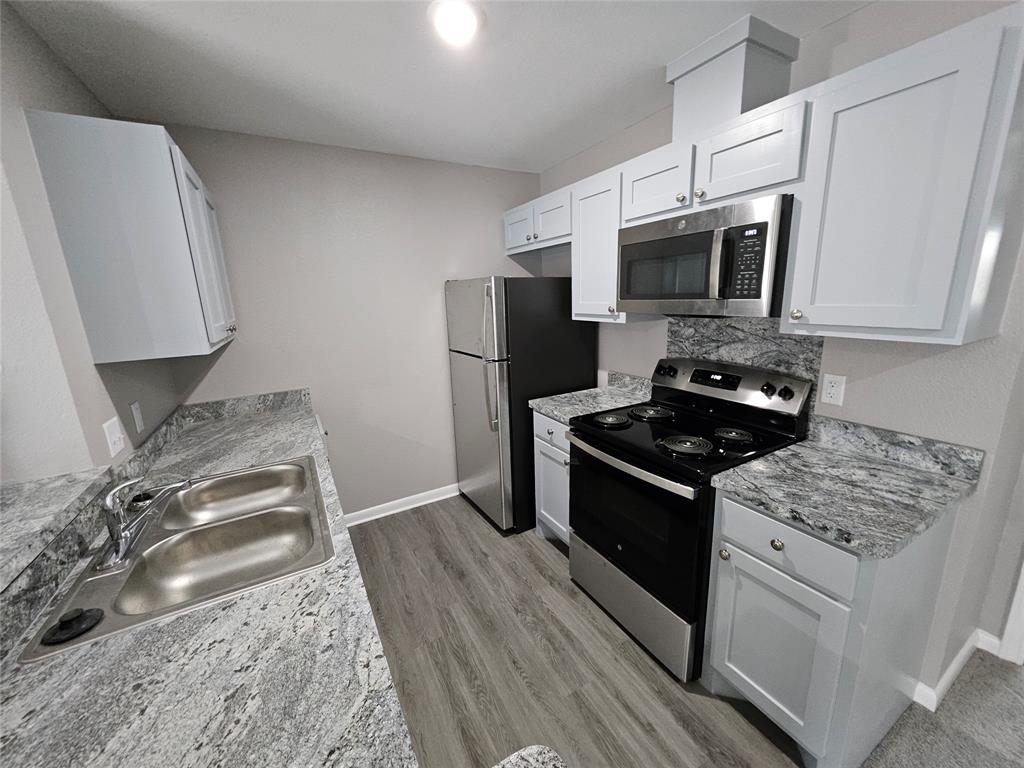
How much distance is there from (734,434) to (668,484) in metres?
0.48

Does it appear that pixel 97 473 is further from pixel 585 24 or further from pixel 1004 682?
pixel 1004 682

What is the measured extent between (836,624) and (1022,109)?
1426 millimetres

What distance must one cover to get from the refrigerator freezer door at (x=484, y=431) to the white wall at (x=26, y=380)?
5.92 ft

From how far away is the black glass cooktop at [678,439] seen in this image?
1.53 m

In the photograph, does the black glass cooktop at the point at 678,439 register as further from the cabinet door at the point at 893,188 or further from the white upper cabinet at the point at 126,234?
the white upper cabinet at the point at 126,234

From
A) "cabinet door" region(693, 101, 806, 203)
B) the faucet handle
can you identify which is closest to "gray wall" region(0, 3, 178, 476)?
the faucet handle

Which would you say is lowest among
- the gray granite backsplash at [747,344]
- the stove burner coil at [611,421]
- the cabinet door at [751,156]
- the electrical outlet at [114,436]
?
the stove burner coil at [611,421]

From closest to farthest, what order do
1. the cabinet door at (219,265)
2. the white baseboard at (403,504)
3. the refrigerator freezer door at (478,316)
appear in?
the cabinet door at (219,265) → the refrigerator freezer door at (478,316) → the white baseboard at (403,504)

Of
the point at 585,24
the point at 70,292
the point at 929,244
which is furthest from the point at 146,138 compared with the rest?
the point at 929,244

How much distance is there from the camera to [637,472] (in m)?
1.63

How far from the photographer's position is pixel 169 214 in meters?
1.49

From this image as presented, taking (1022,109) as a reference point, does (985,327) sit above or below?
below

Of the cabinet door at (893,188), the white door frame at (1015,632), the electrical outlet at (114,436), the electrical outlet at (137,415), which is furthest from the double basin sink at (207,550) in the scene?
the white door frame at (1015,632)

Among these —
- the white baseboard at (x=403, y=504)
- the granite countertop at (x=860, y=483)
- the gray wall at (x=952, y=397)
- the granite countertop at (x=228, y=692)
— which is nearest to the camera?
the granite countertop at (x=228, y=692)
